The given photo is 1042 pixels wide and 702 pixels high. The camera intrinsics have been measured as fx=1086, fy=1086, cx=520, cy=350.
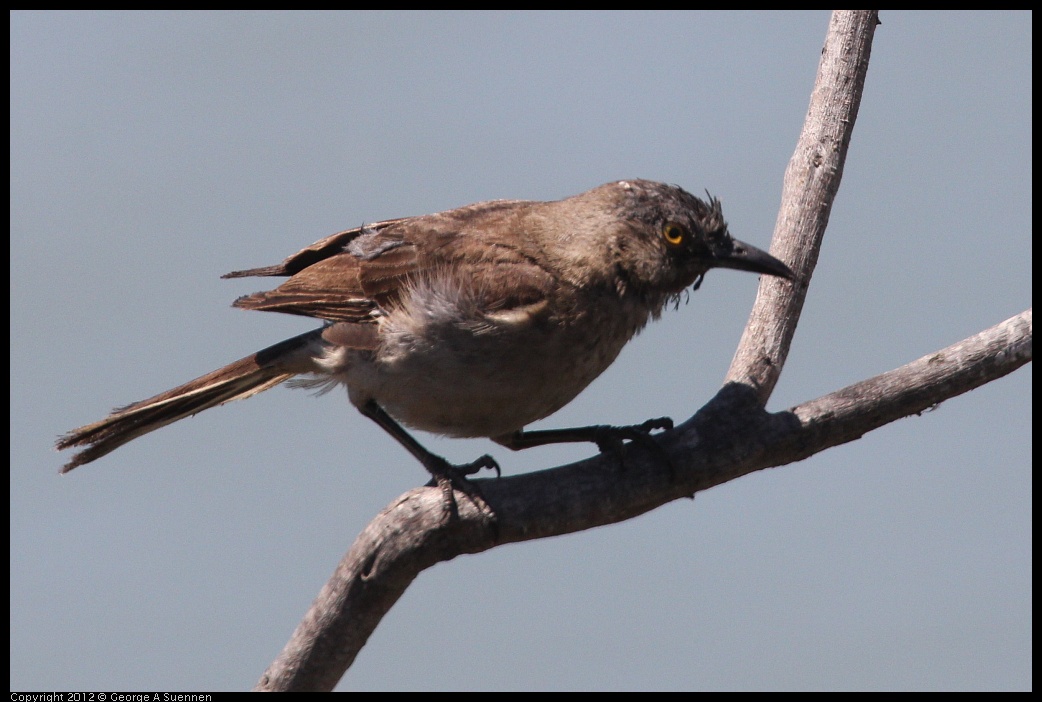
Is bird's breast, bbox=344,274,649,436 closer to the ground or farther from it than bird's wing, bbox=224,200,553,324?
closer to the ground

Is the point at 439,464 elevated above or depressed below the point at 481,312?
below

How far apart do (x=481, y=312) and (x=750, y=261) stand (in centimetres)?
142

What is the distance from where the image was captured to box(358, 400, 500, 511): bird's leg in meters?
4.91

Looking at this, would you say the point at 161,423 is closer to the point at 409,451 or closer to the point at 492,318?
the point at 409,451

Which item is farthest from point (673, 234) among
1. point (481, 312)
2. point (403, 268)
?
point (403, 268)

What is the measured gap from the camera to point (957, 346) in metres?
5.18

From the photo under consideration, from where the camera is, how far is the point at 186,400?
575 cm

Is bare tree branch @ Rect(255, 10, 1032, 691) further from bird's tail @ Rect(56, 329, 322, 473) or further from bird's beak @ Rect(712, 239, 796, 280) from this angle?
bird's tail @ Rect(56, 329, 322, 473)

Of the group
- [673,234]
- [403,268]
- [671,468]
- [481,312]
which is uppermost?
[673,234]

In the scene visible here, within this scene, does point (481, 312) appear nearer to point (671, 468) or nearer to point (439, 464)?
point (439, 464)

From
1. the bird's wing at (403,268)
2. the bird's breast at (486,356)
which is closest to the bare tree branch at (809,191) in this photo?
the bird's breast at (486,356)

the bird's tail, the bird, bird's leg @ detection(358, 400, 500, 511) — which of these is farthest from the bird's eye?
the bird's tail

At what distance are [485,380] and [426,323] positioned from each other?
0.42m

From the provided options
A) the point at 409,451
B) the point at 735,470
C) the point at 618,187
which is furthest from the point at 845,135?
the point at 409,451
